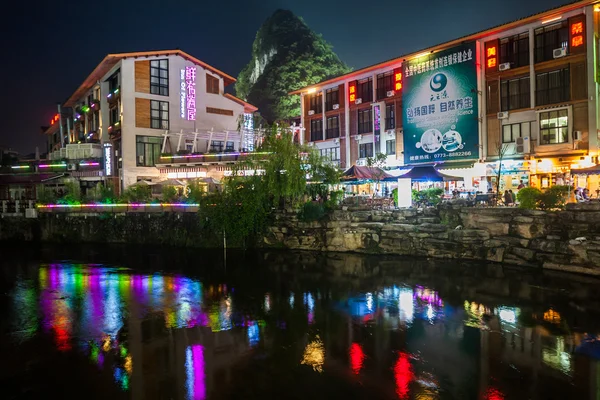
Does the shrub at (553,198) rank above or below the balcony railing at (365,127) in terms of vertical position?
below

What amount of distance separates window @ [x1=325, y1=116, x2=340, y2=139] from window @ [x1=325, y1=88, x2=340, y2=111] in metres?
1.27

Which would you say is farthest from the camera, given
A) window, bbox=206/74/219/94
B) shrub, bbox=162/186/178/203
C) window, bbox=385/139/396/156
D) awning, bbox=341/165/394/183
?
window, bbox=206/74/219/94

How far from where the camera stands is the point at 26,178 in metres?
41.9

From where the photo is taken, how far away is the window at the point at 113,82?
38594 millimetres

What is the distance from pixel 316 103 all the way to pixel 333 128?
4035mm

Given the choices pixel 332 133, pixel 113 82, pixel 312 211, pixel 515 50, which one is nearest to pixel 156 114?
pixel 113 82

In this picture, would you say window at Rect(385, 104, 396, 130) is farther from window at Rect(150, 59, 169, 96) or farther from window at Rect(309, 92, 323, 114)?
window at Rect(150, 59, 169, 96)

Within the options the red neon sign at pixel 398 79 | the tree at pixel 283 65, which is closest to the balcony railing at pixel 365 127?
the red neon sign at pixel 398 79

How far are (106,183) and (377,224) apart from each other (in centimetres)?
2672

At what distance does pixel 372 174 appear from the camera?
27.2m

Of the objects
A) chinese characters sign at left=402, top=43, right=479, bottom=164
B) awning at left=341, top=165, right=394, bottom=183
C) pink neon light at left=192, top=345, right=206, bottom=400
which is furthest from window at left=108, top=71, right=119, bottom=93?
pink neon light at left=192, top=345, right=206, bottom=400

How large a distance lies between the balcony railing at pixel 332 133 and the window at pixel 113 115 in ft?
67.6

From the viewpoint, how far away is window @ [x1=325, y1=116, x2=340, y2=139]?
146 ft

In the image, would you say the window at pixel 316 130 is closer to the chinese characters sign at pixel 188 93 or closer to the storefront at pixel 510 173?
the chinese characters sign at pixel 188 93
